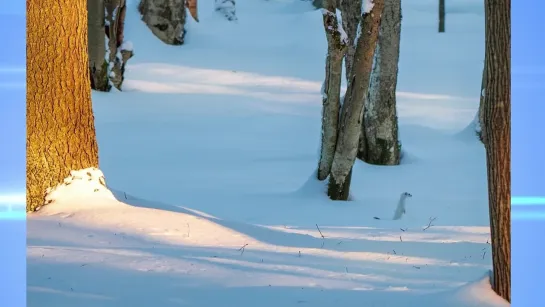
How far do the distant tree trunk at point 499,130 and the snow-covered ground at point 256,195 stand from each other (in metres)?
0.23

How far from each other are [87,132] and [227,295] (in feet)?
9.20

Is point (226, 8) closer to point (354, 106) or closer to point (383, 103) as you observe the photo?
point (383, 103)

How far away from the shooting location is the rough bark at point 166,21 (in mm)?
22250

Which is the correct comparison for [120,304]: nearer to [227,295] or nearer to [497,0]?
[227,295]

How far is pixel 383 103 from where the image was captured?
1276cm

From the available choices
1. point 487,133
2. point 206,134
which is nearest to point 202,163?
point 206,134

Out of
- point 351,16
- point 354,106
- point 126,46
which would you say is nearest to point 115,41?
point 126,46

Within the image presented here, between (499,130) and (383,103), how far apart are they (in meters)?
7.85

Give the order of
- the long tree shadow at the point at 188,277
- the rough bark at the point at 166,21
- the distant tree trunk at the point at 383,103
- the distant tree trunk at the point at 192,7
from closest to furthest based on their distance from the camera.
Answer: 1. the long tree shadow at the point at 188,277
2. the distant tree trunk at the point at 383,103
3. the rough bark at the point at 166,21
4. the distant tree trunk at the point at 192,7

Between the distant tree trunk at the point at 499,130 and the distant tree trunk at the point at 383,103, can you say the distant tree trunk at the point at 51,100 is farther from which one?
the distant tree trunk at the point at 383,103

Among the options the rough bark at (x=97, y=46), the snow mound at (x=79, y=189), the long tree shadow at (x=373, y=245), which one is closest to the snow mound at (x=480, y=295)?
the long tree shadow at (x=373, y=245)

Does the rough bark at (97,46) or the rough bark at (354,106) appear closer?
the rough bark at (354,106)

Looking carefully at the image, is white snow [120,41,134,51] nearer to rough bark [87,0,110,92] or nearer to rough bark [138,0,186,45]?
rough bark [87,0,110,92]

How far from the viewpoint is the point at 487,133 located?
504 cm
